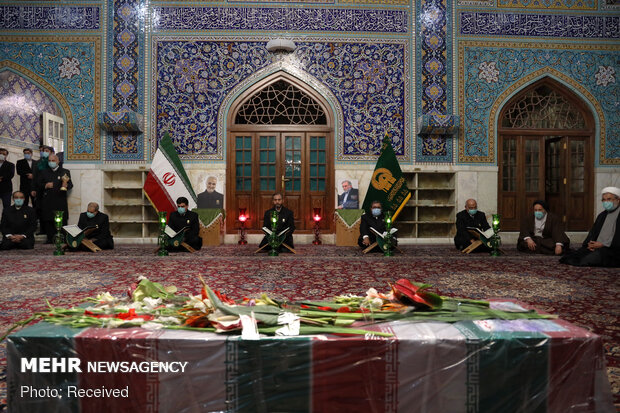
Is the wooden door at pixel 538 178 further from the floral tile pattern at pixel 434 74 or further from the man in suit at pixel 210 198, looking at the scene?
the man in suit at pixel 210 198

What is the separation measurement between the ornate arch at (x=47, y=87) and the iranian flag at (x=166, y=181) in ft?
5.03

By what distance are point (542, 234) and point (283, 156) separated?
4.03 meters

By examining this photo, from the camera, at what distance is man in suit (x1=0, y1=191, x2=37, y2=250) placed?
6.66 metres

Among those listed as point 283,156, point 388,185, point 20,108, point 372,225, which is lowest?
point 372,225

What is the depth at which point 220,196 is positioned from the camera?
787 cm

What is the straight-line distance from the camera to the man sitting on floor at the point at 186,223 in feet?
22.0

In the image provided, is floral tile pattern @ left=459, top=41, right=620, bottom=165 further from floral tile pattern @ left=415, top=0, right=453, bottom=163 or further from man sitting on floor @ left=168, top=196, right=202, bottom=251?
man sitting on floor @ left=168, top=196, right=202, bottom=251

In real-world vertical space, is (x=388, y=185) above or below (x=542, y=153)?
below

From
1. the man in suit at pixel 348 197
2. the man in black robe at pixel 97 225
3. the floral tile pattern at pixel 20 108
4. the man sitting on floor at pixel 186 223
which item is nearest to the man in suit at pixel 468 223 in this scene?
the man in suit at pixel 348 197

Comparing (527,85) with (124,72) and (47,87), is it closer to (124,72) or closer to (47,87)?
(124,72)

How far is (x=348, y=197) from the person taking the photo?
311 inches

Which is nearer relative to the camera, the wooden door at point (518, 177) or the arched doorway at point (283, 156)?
the arched doorway at point (283, 156)

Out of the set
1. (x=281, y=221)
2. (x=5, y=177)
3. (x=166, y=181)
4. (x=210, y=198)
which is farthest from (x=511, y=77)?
(x=5, y=177)

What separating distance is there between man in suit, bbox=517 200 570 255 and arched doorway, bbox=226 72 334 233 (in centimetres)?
292
